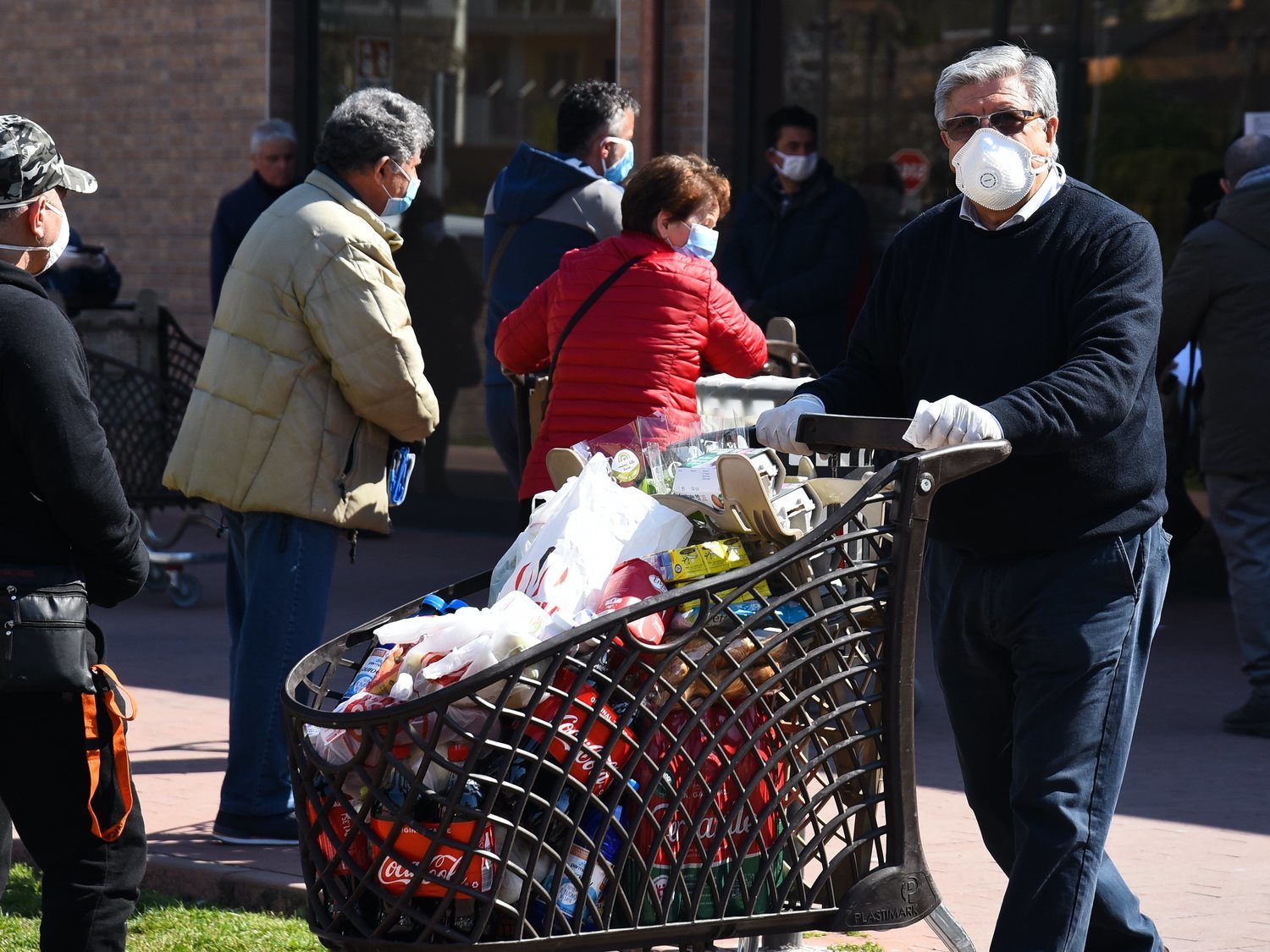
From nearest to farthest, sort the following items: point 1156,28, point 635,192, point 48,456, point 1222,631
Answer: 1. point 48,456
2. point 635,192
3. point 1222,631
4. point 1156,28

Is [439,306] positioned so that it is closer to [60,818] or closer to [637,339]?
[637,339]

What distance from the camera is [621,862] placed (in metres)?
2.85

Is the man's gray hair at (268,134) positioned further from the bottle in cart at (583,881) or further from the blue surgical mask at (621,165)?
the bottle in cart at (583,881)

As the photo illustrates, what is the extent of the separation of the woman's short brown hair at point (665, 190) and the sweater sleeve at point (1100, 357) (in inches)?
84.3

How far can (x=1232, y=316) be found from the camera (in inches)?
264

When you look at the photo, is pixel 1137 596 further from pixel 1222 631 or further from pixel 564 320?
pixel 1222 631

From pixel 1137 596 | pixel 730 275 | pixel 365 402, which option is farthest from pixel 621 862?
pixel 730 275

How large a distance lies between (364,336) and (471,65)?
21.7 feet

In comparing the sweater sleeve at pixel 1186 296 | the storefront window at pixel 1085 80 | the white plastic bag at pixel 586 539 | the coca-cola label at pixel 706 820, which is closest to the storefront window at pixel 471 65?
the storefront window at pixel 1085 80

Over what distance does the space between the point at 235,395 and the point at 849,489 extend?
7.56 feet

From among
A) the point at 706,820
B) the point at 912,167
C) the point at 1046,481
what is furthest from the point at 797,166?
the point at 706,820

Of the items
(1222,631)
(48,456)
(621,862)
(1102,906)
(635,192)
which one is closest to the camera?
(621,862)

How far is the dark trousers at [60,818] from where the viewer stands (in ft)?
11.5

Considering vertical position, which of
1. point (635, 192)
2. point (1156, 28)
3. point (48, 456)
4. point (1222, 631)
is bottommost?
point (1222, 631)
